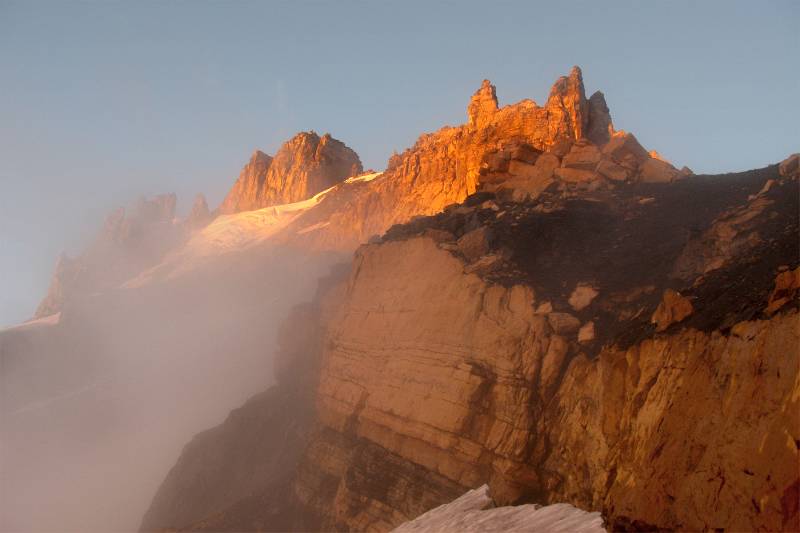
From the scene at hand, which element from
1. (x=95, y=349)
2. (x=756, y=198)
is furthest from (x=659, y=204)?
(x=95, y=349)

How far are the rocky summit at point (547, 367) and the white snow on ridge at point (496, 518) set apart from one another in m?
0.06

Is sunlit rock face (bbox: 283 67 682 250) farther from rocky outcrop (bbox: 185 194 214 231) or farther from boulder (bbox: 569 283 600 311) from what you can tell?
rocky outcrop (bbox: 185 194 214 231)

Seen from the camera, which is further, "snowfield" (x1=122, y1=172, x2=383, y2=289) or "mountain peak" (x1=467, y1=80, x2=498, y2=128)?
"snowfield" (x1=122, y1=172, x2=383, y2=289)

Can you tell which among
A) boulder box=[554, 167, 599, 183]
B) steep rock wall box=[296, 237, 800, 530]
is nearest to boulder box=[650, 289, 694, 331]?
steep rock wall box=[296, 237, 800, 530]

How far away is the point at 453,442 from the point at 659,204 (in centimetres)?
1100

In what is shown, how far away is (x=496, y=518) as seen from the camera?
13.2m

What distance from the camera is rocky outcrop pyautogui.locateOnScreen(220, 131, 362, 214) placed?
90250mm

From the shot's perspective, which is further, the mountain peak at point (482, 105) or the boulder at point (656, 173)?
the mountain peak at point (482, 105)

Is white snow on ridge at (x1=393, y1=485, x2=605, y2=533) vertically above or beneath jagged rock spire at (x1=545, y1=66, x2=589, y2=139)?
beneath

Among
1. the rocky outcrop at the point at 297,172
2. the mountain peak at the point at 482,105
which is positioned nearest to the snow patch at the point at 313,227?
the rocky outcrop at the point at 297,172

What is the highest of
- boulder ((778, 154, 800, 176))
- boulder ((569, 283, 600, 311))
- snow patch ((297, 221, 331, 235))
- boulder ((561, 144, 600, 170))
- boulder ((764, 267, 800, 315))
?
boulder ((561, 144, 600, 170))

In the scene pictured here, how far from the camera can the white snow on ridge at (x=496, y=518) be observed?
36.6ft

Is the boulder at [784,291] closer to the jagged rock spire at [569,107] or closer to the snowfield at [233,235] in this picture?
the jagged rock spire at [569,107]

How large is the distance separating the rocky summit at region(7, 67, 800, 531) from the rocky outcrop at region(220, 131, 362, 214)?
57.1 m
